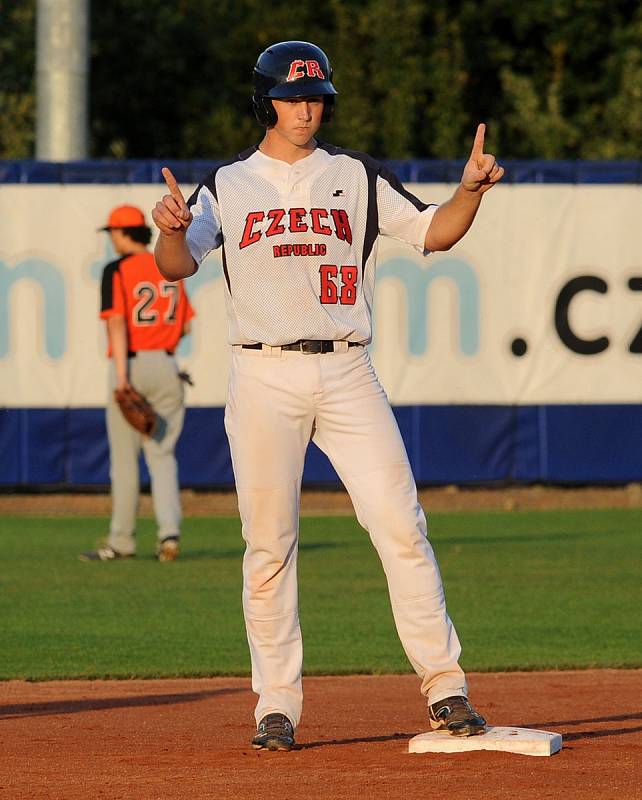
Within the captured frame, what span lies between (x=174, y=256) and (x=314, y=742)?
1645mm

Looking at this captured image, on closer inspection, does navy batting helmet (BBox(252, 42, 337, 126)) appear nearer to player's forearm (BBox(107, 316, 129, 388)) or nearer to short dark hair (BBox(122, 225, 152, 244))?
player's forearm (BBox(107, 316, 129, 388))

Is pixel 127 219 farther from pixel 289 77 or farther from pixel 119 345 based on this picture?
pixel 289 77

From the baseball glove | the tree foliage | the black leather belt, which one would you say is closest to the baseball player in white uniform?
the black leather belt

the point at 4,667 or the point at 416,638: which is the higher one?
the point at 416,638

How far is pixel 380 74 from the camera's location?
25688 millimetres

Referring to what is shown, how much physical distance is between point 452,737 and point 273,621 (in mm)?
654

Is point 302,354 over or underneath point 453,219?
underneath

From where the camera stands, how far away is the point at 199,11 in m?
30.8

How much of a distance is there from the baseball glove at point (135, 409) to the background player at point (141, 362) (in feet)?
0.20

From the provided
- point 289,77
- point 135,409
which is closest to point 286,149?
point 289,77

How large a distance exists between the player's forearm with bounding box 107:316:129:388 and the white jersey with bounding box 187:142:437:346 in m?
5.59

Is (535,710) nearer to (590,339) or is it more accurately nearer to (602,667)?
(602,667)

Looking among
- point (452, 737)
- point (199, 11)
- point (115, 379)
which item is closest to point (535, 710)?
point (452, 737)

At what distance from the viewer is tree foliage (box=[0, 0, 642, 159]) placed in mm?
25672
